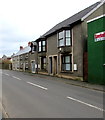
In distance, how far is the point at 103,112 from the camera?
7.17 m

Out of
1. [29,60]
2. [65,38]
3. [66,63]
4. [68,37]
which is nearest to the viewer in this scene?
[68,37]

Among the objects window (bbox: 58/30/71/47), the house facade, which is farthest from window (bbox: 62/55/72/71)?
the house facade

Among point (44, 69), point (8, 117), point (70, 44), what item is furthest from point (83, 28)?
point (8, 117)

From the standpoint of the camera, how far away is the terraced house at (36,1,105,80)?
65.5ft

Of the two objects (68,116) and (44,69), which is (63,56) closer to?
(44,69)

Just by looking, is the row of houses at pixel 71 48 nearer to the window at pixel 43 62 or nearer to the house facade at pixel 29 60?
the window at pixel 43 62

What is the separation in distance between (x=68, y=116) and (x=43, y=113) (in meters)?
0.95

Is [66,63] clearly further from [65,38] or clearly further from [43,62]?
[43,62]

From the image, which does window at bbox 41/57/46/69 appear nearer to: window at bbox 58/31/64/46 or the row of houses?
the row of houses

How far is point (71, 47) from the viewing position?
2197 centimetres

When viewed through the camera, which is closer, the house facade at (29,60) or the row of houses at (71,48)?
the row of houses at (71,48)

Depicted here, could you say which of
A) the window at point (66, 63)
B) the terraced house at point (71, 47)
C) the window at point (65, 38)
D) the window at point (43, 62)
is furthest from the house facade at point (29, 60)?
the window at point (65, 38)

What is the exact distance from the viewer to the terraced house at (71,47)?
19953 millimetres

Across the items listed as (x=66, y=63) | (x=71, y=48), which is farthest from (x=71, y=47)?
(x=66, y=63)
